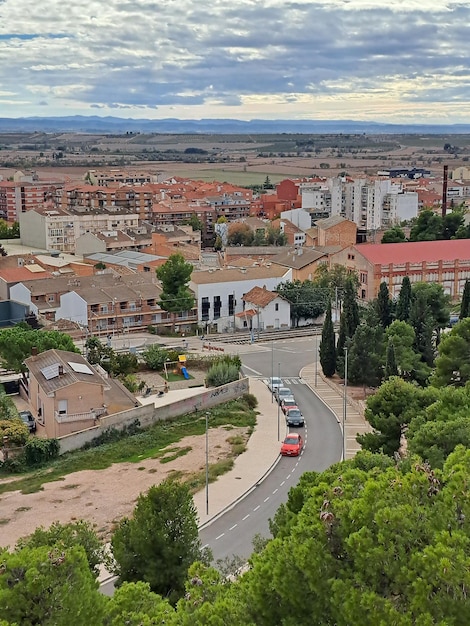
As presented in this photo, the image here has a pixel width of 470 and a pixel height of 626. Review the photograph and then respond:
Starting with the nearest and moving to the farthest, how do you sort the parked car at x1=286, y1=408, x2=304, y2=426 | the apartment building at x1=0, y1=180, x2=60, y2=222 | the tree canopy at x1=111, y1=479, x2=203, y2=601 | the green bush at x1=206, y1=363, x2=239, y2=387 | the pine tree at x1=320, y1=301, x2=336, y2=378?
the tree canopy at x1=111, y1=479, x2=203, y2=601 < the parked car at x1=286, y1=408, x2=304, y2=426 < the green bush at x1=206, y1=363, x2=239, y2=387 < the pine tree at x1=320, y1=301, x2=336, y2=378 < the apartment building at x1=0, y1=180, x2=60, y2=222

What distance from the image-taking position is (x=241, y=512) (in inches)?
1116

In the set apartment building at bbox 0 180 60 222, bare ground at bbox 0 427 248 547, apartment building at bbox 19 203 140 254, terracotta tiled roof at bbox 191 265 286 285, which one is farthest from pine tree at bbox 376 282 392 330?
apartment building at bbox 0 180 60 222

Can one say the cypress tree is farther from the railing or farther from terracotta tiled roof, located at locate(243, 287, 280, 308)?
the railing

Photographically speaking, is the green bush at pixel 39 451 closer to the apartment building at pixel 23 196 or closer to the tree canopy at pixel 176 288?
the tree canopy at pixel 176 288

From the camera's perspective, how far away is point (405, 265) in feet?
222

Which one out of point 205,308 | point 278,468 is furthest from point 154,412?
point 205,308

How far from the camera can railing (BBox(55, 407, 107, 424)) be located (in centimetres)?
3706

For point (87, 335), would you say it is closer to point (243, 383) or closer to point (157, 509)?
point (243, 383)

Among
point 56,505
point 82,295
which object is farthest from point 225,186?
point 56,505

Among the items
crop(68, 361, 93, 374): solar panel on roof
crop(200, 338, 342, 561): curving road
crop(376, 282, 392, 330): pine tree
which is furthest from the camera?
crop(376, 282, 392, 330): pine tree

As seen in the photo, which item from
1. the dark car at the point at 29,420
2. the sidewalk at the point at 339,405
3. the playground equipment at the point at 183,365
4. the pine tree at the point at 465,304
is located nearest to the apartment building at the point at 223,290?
the playground equipment at the point at 183,365

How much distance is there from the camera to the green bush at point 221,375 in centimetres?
4434

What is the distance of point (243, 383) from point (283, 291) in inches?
773

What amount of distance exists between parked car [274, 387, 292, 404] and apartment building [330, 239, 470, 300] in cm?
2480
